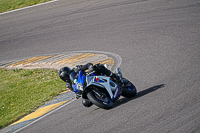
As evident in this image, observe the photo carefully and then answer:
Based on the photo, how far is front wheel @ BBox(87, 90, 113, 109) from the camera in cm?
689

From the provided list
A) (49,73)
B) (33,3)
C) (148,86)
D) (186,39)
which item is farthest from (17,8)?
(148,86)

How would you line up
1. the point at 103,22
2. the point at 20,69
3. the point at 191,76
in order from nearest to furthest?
1. the point at 191,76
2. the point at 20,69
3. the point at 103,22

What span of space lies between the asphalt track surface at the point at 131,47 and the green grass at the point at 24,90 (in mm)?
1368

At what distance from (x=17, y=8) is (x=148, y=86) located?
44.1ft

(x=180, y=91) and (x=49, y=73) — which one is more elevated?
(x=180, y=91)

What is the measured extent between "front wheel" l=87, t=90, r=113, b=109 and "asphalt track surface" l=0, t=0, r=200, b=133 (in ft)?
0.63

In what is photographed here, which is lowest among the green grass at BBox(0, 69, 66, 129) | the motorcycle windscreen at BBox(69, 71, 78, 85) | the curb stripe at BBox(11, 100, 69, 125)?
the green grass at BBox(0, 69, 66, 129)

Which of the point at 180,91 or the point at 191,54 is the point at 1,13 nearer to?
the point at 191,54

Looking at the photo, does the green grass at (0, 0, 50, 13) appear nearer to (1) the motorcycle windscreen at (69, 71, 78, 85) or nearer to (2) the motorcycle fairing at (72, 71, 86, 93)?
(1) the motorcycle windscreen at (69, 71, 78, 85)

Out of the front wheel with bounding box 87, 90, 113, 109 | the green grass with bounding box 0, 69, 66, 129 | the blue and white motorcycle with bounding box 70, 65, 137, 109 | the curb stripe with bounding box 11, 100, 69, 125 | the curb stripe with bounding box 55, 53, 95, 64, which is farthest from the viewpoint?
the curb stripe with bounding box 55, 53, 95, 64

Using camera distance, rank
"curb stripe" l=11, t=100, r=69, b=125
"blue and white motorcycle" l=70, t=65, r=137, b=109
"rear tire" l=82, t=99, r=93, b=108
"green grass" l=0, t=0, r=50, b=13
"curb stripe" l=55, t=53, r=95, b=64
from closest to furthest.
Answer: "blue and white motorcycle" l=70, t=65, r=137, b=109 → "rear tire" l=82, t=99, r=93, b=108 → "curb stripe" l=11, t=100, r=69, b=125 → "curb stripe" l=55, t=53, r=95, b=64 → "green grass" l=0, t=0, r=50, b=13

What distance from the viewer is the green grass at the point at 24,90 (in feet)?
31.3

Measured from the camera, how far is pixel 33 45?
14766mm

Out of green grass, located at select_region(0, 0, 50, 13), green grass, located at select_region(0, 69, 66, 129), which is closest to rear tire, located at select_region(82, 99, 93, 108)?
green grass, located at select_region(0, 69, 66, 129)
